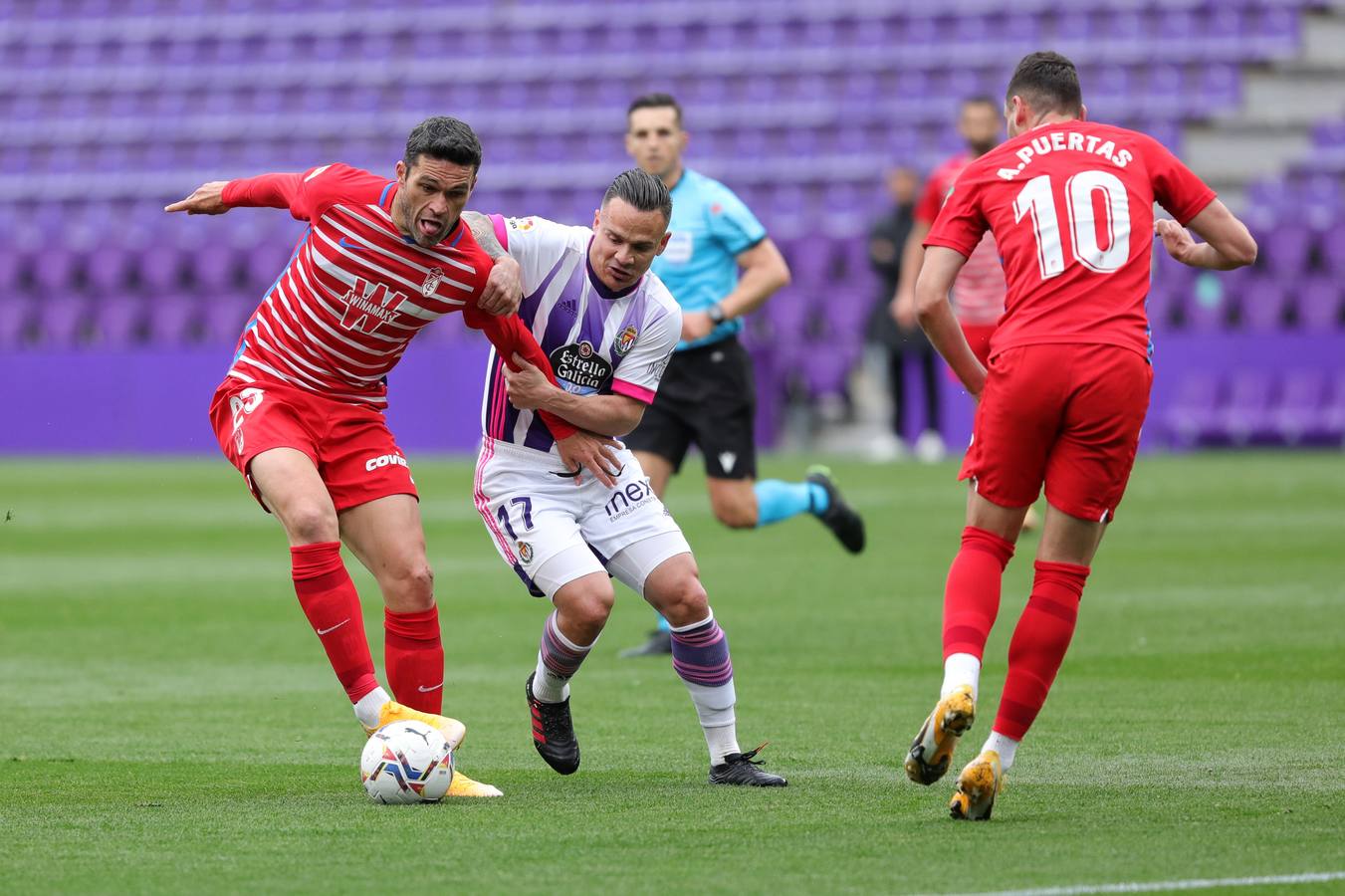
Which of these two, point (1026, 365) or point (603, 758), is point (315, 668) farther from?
point (1026, 365)

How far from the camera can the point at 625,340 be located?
6.05 meters

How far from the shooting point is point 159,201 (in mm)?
28188

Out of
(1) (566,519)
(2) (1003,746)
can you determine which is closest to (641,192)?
(1) (566,519)

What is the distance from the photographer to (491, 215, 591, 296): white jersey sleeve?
6.00 metres

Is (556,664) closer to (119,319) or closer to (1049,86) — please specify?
(1049,86)

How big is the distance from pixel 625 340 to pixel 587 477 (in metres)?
0.44

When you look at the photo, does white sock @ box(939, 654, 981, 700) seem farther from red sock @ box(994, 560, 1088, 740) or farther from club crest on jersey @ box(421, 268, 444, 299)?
club crest on jersey @ box(421, 268, 444, 299)

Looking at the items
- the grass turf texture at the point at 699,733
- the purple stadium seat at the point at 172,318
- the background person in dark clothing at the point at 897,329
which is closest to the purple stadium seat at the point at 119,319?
the purple stadium seat at the point at 172,318

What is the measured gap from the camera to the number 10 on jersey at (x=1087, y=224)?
528 centimetres

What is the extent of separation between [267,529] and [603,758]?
31.8 ft

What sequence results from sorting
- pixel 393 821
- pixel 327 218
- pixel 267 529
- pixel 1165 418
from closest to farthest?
pixel 393 821
pixel 327 218
pixel 267 529
pixel 1165 418

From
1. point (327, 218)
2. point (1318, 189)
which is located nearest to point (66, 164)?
point (1318, 189)

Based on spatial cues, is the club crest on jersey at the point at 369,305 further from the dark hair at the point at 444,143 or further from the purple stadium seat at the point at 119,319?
the purple stadium seat at the point at 119,319

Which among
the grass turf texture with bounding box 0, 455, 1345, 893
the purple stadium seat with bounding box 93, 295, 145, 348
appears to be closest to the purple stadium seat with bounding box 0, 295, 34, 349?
the purple stadium seat with bounding box 93, 295, 145, 348
